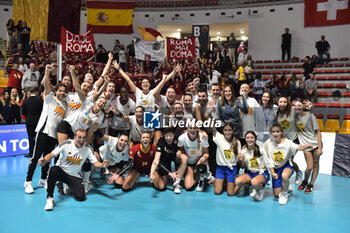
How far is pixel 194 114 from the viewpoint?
6.27 m

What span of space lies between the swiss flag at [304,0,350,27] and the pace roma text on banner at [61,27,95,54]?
1493cm

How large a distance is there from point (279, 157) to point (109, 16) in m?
19.4

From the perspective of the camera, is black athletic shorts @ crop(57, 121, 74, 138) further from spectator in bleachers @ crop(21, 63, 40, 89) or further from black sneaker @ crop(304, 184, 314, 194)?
spectator in bleachers @ crop(21, 63, 40, 89)

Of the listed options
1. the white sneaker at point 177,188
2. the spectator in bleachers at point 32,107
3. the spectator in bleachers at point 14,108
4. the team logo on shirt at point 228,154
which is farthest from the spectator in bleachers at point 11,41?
the team logo on shirt at point 228,154

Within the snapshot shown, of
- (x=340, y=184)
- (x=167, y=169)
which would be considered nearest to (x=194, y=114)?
(x=167, y=169)

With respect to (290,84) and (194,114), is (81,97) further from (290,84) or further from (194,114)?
(290,84)

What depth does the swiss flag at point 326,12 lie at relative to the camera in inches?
709

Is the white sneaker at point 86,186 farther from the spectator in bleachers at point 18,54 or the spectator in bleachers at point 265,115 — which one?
the spectator in bleachers at point 18,54

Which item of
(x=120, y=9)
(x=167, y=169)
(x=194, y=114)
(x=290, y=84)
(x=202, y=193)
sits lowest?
(x=202, y=193)

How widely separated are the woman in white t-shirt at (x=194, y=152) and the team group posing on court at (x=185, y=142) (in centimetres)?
2

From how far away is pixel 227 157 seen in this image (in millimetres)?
5758

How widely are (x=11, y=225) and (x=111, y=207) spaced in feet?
4.61

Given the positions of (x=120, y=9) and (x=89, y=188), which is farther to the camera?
(x=120, y=9)

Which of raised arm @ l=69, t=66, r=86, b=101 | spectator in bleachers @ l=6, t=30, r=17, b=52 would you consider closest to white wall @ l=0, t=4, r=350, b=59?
spectator in bleachers @ l=6, t=30, r=17, b=52
